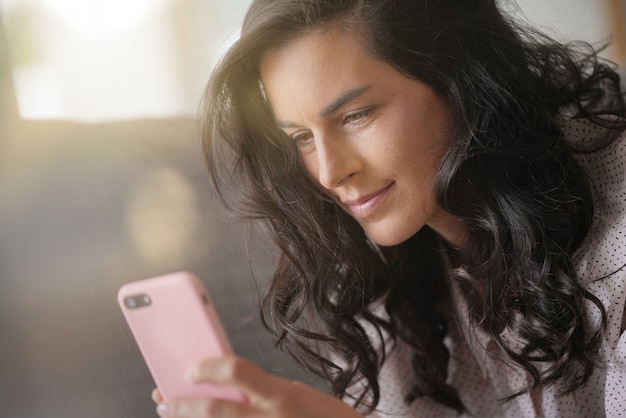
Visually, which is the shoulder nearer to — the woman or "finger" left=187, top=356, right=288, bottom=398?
the woman

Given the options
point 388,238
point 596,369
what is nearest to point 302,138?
point 388,238

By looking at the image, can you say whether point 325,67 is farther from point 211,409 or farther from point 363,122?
point 211,409

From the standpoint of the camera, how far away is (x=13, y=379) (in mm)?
774

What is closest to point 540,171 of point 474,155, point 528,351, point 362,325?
point 474,155

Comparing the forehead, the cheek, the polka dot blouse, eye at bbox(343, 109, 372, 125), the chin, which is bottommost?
the polka dot blouse

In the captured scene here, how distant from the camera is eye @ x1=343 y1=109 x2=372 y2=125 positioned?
748mm

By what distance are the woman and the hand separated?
0.28 metres

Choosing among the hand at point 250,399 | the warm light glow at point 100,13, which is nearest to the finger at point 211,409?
the hand at point 250,399

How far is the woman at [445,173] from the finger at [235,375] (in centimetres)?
29

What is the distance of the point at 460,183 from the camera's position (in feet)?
2.62

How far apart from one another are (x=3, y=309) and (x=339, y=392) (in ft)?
1.43

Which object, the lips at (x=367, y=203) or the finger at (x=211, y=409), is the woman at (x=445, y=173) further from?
the finger at (x=211, y=409)

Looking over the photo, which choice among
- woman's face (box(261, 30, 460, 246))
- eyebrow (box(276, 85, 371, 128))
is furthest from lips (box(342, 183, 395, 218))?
eyebrow (box(276, 85, 371, 128))

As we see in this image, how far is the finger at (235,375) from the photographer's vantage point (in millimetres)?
514
